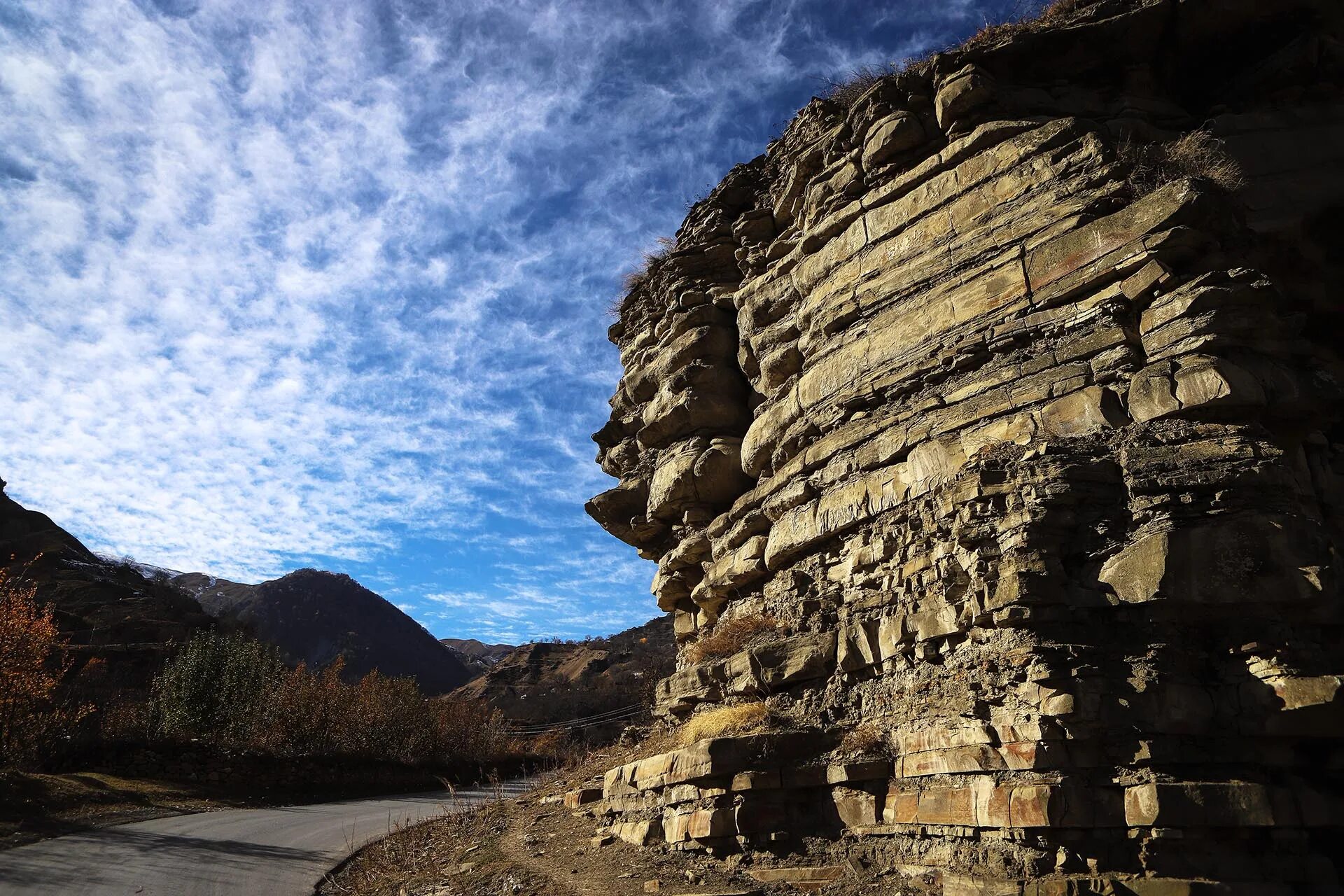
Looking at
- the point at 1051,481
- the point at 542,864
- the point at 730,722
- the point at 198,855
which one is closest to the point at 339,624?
the point at 198,855

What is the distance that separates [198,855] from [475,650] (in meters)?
140

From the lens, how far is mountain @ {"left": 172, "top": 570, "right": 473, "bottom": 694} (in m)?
109

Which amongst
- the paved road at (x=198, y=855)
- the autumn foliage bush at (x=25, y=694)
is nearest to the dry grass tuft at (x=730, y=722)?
the paved road at (x=198, y=855)

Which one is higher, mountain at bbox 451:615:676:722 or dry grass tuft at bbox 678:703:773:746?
mountain at bbox 451:615:676:722

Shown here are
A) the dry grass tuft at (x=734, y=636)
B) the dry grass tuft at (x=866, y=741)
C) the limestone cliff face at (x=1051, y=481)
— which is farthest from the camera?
the dry grass tuft at (x=734, y=636)

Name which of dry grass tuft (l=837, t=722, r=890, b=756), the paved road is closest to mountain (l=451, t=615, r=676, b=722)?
the paved road

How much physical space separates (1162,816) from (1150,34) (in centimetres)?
1116

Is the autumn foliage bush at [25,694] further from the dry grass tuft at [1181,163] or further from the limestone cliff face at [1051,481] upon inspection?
the dry grass tuft at [1181,163]

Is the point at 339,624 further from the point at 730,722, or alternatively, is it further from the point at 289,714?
the point at 730,722

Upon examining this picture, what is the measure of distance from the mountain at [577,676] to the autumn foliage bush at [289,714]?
10400 mm

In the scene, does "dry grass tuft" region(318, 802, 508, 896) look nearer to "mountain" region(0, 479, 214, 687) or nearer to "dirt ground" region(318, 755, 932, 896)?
"dirt ground" region(318, 755, 932, 896)

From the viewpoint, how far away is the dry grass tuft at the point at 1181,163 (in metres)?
9.57

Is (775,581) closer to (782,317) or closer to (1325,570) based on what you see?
(782,317)

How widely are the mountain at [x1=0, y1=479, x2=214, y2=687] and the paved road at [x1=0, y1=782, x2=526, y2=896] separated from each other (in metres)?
27.7
